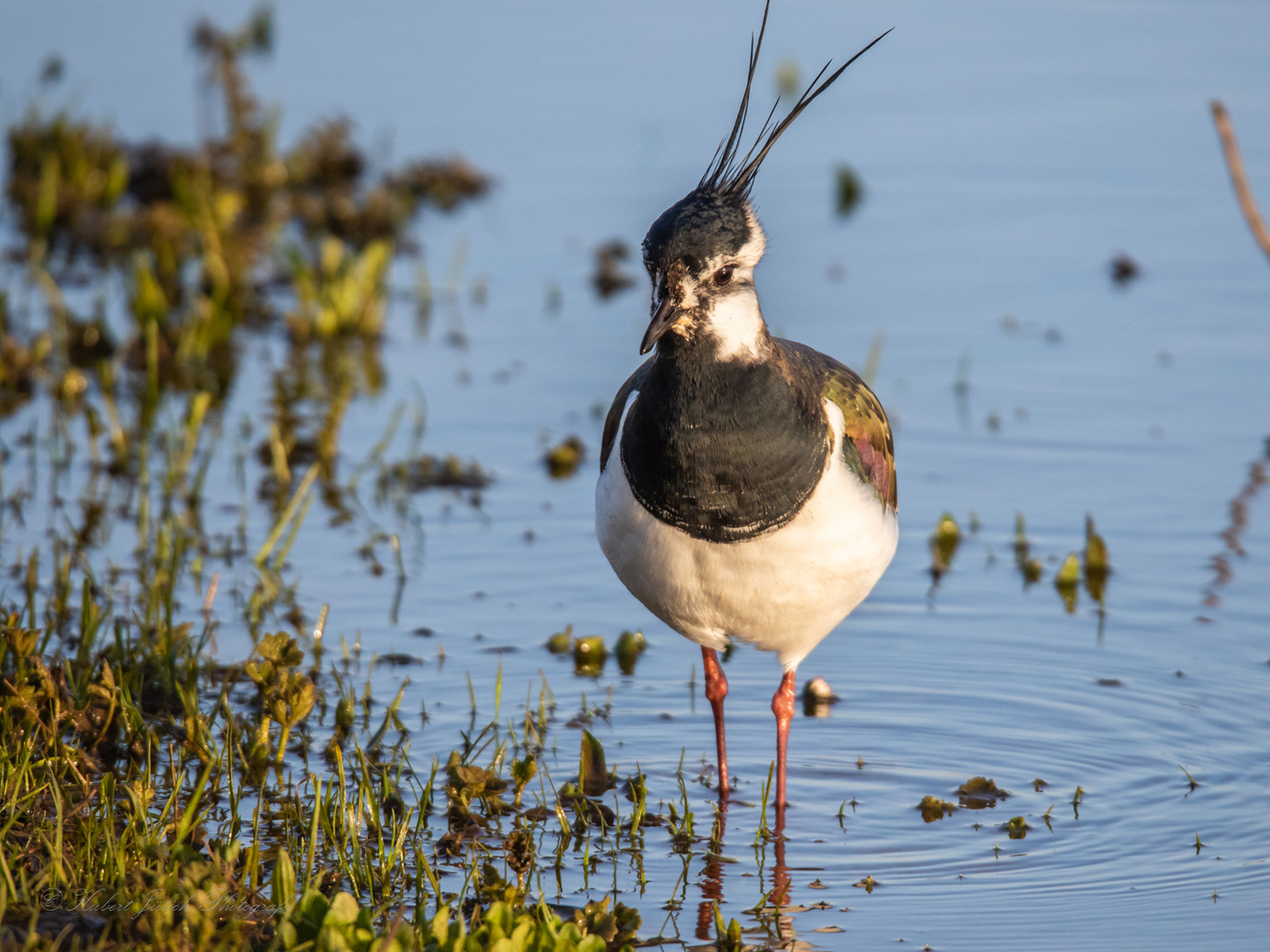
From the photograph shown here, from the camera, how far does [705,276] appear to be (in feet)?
14.8

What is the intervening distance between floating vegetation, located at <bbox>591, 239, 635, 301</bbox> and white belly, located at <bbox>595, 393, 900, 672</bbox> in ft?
16.6

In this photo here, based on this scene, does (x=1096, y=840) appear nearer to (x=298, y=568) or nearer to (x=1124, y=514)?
(x=1124, y=514)

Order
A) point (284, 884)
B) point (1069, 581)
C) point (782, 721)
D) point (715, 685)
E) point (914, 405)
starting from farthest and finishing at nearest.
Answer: point (914, 405) < point (1069, 581) < point (715, 685) < point (782, 721) < point (284, 884)

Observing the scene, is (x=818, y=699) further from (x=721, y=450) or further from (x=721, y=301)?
(x=721, y=301)

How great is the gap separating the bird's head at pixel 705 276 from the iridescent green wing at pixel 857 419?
0.32 meters

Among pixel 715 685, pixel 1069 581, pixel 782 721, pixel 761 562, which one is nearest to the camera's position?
pixel 761 562

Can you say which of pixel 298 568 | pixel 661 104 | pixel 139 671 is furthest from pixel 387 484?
pixel 661 104

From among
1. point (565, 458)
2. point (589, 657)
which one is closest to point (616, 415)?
point (589, 657)

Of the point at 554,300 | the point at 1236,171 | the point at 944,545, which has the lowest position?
the point at 944,545

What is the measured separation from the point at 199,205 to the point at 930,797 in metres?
6.55

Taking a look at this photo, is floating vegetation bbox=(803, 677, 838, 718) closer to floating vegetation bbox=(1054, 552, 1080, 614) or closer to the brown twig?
floating vegetation bbox=(1054, 552, 1080, 614)

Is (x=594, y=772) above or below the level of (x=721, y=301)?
below

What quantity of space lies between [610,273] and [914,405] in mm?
2376

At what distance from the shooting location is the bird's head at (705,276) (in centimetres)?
451
